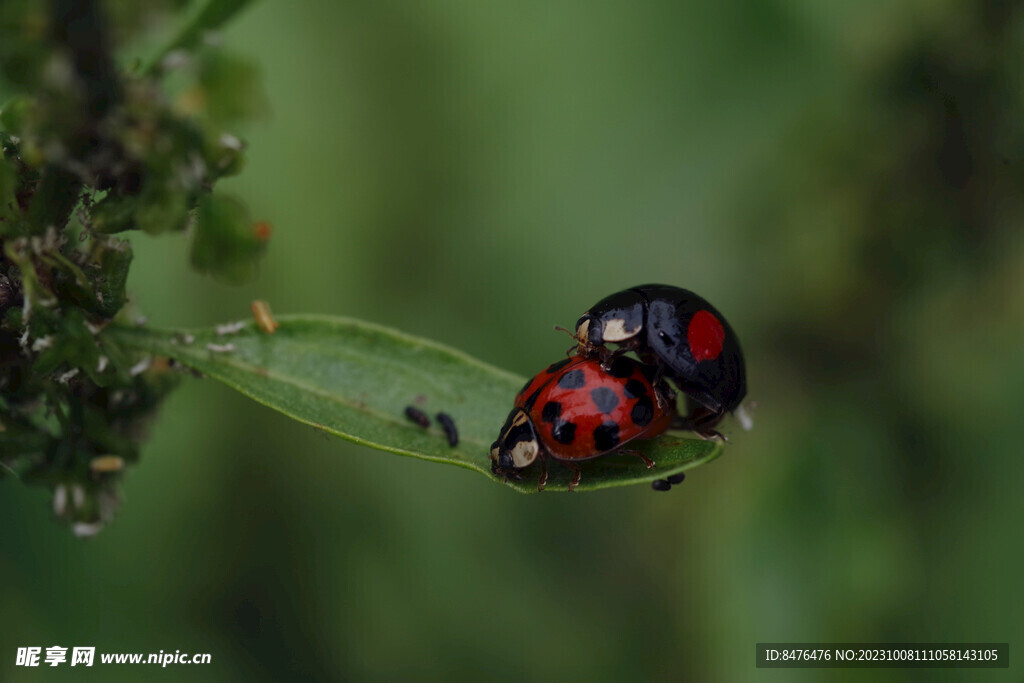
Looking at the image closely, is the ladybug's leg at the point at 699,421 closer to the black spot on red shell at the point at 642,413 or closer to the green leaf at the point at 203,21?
the black spot on red shell at the point at 642,413

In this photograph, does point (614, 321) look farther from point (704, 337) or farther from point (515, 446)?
point (515, 446)

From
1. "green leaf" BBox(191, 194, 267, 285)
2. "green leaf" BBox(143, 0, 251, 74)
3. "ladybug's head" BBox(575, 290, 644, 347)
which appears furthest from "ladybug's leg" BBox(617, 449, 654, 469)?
"green leaf" BBox(143, 0, 251, 74)

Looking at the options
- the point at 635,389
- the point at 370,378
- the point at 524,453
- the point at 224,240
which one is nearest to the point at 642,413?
the point at 635,389

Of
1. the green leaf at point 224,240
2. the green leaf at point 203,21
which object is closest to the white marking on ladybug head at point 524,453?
the green leaf at point 224,240

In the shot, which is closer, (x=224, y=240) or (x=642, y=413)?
(x=224, y=240)

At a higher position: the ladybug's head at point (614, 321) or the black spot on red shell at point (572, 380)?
the ladybug's head at point (614, 321)

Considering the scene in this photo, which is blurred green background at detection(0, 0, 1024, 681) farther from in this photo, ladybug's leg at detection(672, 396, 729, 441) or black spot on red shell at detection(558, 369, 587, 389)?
black spot on red shell at detection(558, 369, 587, 389)
